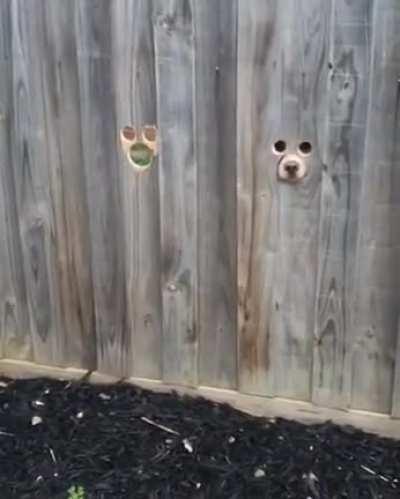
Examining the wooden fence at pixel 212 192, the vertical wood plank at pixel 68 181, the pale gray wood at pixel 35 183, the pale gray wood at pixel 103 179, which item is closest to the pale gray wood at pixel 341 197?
the wooden fence at pixel 212 192

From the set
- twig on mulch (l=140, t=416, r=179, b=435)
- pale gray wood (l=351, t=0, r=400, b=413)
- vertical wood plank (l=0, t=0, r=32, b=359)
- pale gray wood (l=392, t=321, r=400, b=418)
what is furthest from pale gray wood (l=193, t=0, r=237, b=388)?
vertical wood plank (l=0, t=0, r=32, b=359)

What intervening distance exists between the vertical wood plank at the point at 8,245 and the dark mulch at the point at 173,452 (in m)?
0.26

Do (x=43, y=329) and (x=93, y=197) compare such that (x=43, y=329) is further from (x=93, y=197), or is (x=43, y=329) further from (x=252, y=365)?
(x=252, y=365)

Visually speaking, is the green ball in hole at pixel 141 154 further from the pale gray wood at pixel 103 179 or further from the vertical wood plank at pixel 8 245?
the vertical wood plank at pixel 8 245

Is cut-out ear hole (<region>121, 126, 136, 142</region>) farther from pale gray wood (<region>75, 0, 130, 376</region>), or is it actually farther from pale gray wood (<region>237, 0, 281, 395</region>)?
pale gray wood (<region>237, 0, 281, 395</region>)

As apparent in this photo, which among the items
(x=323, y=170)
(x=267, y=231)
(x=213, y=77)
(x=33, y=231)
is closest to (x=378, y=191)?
(x=323, y=170)

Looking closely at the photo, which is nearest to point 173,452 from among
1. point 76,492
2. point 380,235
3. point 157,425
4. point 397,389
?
point 157,425

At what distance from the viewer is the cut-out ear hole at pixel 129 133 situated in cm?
267

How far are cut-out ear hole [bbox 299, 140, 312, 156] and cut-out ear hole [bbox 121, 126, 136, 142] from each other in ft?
1.78

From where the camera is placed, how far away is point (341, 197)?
2537mm

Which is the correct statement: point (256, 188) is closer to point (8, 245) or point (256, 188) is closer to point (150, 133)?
point (150, 133)

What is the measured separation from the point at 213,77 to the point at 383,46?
51 centimetres

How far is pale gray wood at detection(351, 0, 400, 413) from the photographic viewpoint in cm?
236

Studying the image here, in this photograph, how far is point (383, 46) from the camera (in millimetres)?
2355
